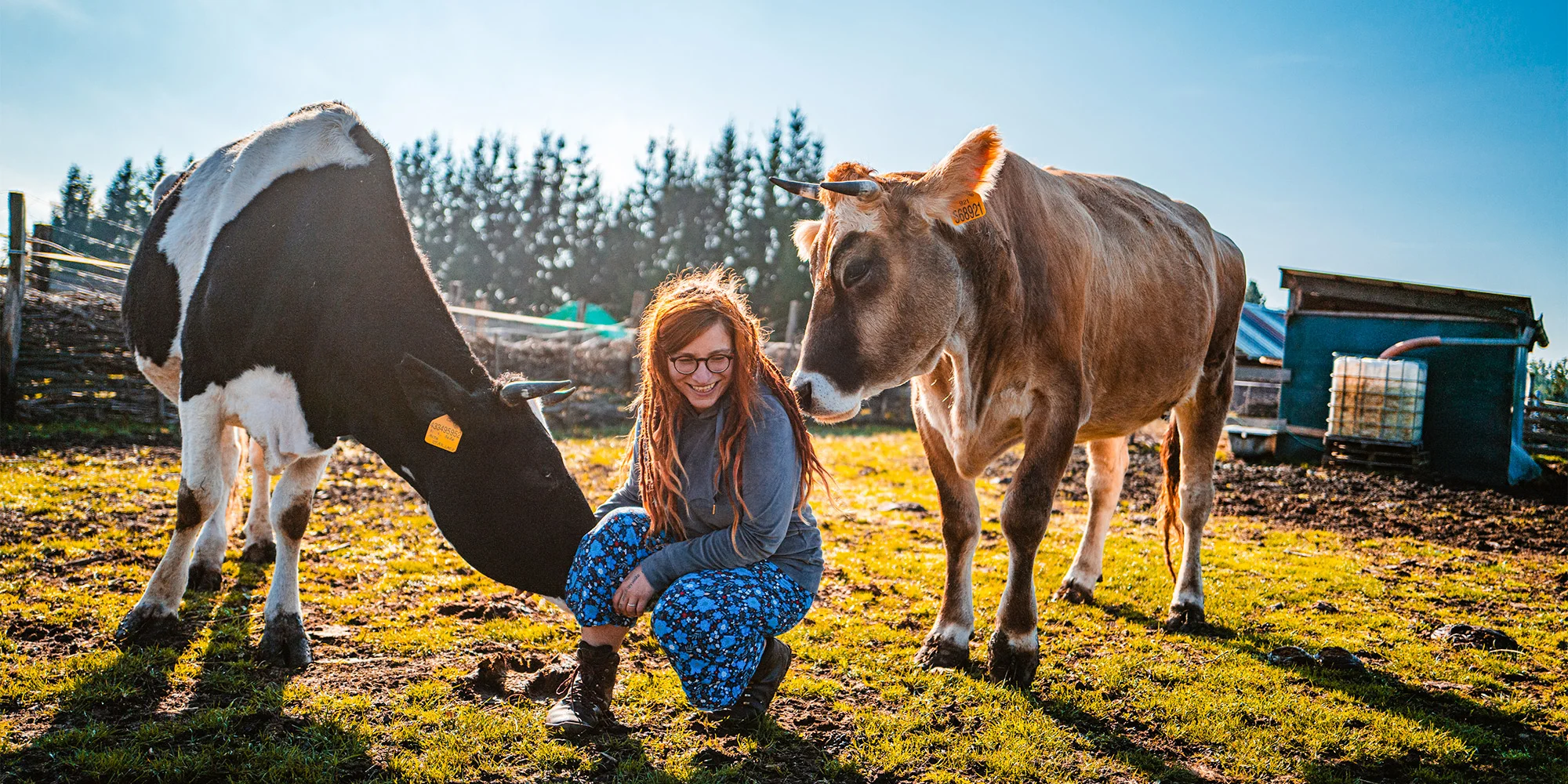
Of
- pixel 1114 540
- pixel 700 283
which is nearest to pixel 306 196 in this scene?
pixel 700 283

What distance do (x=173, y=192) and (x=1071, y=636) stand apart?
525 centimetres

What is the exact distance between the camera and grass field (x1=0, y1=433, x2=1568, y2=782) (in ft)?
9.09

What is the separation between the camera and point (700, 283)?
3.00 m

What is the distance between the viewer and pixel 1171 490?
5.38 meters

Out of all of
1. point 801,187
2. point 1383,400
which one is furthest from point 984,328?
point 1383,400

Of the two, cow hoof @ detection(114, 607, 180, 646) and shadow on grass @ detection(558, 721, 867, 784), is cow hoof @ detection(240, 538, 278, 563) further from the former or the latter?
shadow on grass @ detection(558, 721, 867, 784)

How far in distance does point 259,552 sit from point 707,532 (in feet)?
11.4

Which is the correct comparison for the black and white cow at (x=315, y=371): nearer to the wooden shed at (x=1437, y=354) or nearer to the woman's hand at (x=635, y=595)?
the woman's hand at (x=635, y=595)

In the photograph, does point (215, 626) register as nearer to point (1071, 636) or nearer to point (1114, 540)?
point (1071, 636)

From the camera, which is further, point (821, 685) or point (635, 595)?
point (821, 685)

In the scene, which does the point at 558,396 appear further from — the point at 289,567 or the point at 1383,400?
the point at 1383,400

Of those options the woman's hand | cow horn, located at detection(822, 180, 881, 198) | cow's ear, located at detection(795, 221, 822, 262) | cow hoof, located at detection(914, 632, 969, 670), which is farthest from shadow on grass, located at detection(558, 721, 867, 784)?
cow's ear, located at detection(795, 221, 822, 262)

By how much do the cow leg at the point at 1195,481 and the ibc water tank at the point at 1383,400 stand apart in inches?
301

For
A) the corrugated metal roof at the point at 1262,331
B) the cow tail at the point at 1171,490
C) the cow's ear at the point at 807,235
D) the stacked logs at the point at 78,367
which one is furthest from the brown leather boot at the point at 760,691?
the corrugated metal roof at the point at 1262,331
